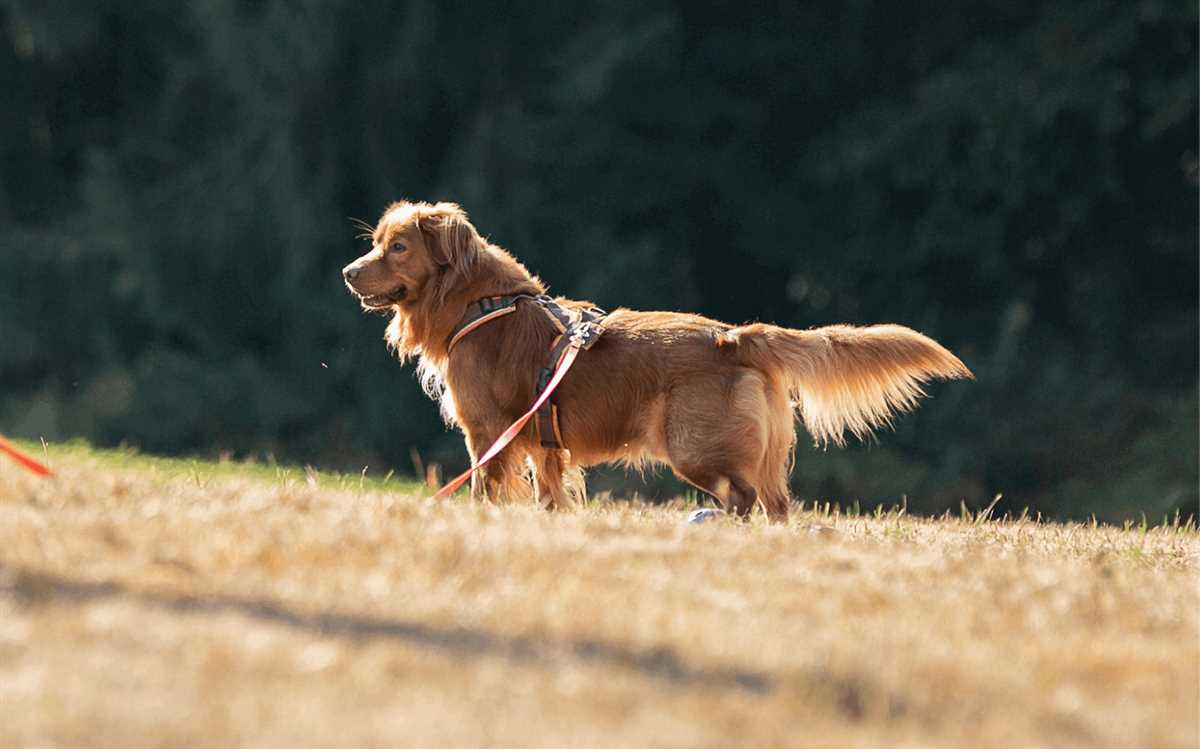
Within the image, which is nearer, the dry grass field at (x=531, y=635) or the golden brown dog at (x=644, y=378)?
the dry grass field at (x=531, y=635)

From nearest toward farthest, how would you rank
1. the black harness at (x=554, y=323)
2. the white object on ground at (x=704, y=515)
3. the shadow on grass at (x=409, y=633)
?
the shadow on grass at (x=409, y=633)
the white object on ground at (x=704, y=515)
the black harness at (x=554, y=323)

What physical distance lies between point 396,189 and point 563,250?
259cm

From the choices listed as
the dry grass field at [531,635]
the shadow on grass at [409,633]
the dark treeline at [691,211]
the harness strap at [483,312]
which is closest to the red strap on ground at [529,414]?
the harness strap at [483,312]

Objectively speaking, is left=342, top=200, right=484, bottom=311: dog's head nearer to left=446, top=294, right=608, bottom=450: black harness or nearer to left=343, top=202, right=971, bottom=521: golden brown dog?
left=343, top=202, right=971, bottom=521: golden brown dog

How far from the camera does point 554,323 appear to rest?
24.9 feet

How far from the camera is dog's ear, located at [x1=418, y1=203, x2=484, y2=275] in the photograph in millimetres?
7711

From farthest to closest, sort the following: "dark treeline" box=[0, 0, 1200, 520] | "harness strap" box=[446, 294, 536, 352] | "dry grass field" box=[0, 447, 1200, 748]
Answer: "dark treeline" box=[0, 0, 1200, 520], "harness strap" box=[446, 294, 536, 352], "dry grass field" box=[0, 447, 1200, 748]

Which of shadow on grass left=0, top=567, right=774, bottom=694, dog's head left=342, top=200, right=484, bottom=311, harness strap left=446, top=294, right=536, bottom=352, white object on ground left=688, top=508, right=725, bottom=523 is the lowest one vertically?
white object on ground left=688, top=508, right=725, bottom=523

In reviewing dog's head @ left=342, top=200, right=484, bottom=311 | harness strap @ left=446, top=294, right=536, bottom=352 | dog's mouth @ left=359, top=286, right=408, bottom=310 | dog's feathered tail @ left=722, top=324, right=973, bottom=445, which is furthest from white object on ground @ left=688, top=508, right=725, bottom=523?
dog's mouth @ left=359, top=286, right=408, bottom=310

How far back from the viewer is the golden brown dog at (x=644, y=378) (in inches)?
283

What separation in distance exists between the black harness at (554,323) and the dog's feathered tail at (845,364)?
0.71 meters

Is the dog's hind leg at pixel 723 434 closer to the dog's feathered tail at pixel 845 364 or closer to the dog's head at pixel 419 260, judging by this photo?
the dog's feathered tail at pixel 845 364

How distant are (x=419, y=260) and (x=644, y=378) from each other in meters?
1.35

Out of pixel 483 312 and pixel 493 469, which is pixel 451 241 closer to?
pixel 483 312
